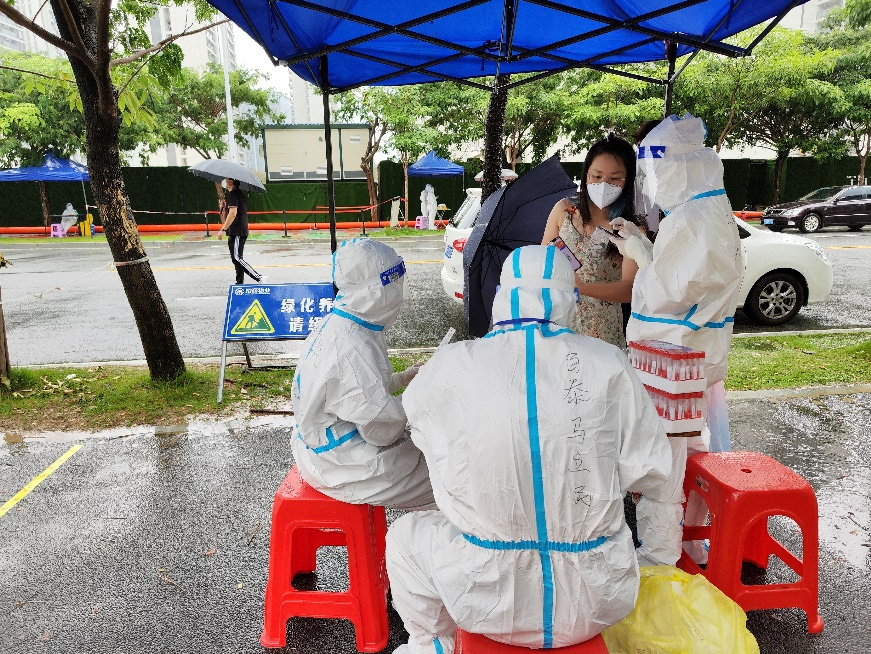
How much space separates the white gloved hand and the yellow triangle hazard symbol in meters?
3.46

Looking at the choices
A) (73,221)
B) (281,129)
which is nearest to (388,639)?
(73,221)

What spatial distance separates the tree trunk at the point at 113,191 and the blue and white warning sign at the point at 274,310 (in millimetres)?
626

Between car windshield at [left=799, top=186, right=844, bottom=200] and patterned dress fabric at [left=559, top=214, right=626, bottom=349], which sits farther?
car windshield at [left=799, top=186, right=844, bottom=200]

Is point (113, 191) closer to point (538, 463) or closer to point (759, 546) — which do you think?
point (538, 463)

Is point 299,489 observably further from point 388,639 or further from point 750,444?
point 750,444

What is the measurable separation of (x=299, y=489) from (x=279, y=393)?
309 centimetres

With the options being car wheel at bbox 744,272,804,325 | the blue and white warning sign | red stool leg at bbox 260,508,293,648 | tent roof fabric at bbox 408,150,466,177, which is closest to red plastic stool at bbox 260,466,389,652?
red stool leg at bbox 260,508,293,648

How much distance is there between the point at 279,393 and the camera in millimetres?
5594

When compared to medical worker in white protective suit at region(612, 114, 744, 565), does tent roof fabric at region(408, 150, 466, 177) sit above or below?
above

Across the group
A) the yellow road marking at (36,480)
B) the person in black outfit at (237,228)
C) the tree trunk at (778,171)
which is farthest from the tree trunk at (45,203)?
the tree trunk at (778,171)

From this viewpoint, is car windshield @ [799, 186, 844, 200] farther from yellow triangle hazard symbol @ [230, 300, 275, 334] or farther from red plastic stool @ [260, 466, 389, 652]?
red plastic stool @ [260, 466, 389, 652]

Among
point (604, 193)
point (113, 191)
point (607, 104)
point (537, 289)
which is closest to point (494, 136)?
point (604, 193)

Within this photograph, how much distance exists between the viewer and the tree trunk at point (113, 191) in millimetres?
4902

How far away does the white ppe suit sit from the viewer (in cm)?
260
